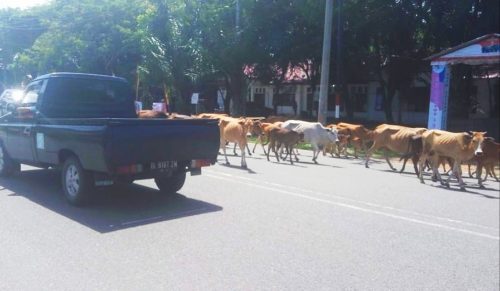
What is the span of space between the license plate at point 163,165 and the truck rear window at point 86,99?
8.61 ft

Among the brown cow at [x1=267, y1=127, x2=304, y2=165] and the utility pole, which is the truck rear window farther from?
the utility pole

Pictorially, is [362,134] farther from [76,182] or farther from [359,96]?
[359,96]

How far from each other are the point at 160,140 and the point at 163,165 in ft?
1.41

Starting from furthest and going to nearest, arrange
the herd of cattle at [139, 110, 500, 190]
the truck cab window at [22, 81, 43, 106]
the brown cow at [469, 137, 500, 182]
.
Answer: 1. the brown cow at [469, 137, 500, 182]
2. the herd of cattle at [139, 110, 500, 190]
3. the truck cab window at [22, 81, 43, 106]

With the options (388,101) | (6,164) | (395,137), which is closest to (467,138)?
(395,137)

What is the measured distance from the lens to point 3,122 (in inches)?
415

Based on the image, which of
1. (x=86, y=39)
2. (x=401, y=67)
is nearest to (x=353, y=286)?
(x=401, y=67)

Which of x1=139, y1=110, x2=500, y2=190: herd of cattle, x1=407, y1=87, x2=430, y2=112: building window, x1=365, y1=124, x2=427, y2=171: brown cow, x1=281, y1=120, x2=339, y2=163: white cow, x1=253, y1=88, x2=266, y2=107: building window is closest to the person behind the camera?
x1=139, y1=110, x2=500, y2=190: herd of cattle

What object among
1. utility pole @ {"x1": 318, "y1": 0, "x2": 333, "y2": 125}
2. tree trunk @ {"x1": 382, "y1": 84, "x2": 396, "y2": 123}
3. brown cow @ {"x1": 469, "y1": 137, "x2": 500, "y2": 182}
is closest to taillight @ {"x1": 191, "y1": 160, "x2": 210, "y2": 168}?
brown cow @ {"x1": 469, "y1": 137, "x2": 500, "y2": 182}

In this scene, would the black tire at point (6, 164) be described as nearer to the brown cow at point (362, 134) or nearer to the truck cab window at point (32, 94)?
the truck cab window at point (32, 94)

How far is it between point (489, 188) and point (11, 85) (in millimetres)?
60994

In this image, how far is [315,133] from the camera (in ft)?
55.7

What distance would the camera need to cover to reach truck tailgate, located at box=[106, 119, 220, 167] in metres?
7.51

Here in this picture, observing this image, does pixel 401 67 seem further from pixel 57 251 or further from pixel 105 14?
pixel 57 251
